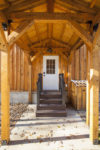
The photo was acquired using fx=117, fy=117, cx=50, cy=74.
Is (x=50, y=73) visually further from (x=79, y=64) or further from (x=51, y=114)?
(x=51, y=114)

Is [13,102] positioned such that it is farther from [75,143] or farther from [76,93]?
[75,143]

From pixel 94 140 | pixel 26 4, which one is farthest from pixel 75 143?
pixel 26 4

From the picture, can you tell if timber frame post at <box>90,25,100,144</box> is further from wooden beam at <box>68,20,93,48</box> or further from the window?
the window

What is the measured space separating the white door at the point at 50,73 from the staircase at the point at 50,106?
59.8 inches

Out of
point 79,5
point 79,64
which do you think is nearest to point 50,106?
point 79,64

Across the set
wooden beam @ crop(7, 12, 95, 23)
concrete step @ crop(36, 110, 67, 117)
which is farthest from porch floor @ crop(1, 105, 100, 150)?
wooden beam @ crop(7, 12, 95, 23)

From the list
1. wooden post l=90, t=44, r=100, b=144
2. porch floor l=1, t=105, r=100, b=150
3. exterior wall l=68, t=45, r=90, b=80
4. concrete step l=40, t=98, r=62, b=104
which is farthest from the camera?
exterior wall l=68, t=45, r=90, b=80

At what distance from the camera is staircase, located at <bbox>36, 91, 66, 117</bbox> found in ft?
15.5

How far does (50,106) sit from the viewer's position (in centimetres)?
494

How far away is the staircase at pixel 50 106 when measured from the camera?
15.5 ft

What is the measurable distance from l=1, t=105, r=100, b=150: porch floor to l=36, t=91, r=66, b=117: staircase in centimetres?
23

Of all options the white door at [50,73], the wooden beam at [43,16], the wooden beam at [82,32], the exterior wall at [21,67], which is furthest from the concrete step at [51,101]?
the wooden beam at [43,16]

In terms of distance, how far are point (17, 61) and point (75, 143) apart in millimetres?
5320

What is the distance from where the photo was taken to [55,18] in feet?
9.70
